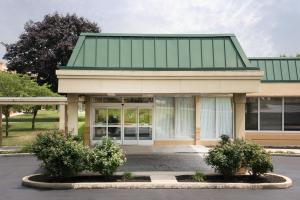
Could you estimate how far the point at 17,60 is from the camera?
50969 millimetres

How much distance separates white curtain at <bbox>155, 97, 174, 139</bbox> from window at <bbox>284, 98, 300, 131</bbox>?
8.06 m

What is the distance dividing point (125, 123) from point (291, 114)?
1113 cm

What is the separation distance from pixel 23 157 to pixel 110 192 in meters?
10.9

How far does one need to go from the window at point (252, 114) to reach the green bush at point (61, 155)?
1610 centimetres

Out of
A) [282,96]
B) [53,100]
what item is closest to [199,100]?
[282,96]

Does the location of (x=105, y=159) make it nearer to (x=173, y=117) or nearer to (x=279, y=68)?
(x=173, y=117)

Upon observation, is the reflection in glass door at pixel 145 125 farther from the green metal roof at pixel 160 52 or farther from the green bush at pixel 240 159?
the green bush at pixel 240 159

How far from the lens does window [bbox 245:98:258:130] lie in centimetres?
3038

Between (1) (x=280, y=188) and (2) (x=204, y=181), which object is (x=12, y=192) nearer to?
(2) (x=204, y=181)

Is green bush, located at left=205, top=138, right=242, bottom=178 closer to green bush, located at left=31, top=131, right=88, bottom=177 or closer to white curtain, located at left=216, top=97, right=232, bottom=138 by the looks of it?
green bush, located at left=31, top=131, right=88, bottom=177

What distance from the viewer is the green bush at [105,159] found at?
1630 centimetres

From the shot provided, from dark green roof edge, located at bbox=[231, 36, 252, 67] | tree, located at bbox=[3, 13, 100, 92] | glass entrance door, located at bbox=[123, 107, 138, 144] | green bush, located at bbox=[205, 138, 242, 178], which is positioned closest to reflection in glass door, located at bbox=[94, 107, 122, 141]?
glass entrance door, located at bbox=[123, 107, 138, 144]

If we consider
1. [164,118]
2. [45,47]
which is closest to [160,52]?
[164,118]

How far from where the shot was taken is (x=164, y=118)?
26609 mm
